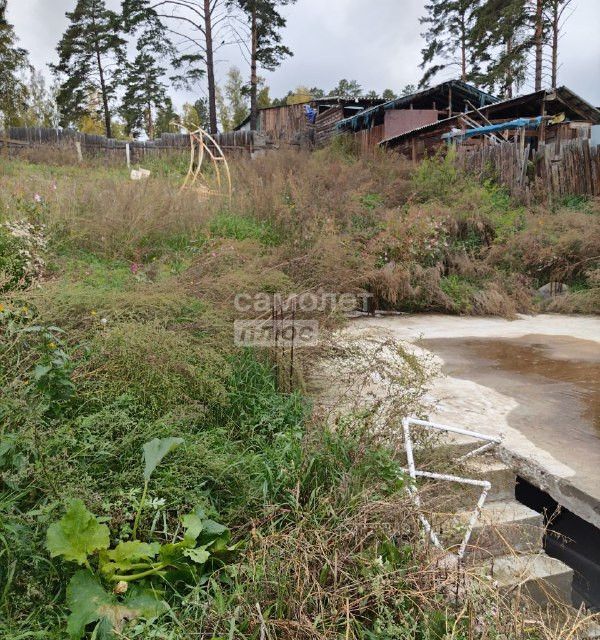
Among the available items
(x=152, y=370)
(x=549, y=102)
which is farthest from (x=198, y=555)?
(x=549, y=102)

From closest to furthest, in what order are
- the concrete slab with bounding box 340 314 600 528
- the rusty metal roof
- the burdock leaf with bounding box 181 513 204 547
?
1. the burdock leaf with bounding box 181 513 204 547
2. the concrete slab with bounding box 340 314 600 528
3. the rusty metal roof

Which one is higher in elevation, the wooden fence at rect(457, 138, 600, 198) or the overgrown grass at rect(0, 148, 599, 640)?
the wooden fence at rect(457, 138, 600, 198)

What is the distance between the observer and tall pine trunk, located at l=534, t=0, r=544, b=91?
17.5 m

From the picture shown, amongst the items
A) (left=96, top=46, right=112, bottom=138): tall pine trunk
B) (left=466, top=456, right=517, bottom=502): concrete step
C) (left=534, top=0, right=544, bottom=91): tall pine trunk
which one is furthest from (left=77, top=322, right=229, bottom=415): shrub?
(left=96, top=46, right=112, bottom=138): tall pine trunk

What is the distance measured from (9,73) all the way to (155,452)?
2653 cm

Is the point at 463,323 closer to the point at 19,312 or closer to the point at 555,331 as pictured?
the point at 555,331

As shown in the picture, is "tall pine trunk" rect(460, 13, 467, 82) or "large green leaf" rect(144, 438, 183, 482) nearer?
"large green leaf" rect(144, 438, 183, 482)

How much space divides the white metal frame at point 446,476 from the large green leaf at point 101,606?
108 cm

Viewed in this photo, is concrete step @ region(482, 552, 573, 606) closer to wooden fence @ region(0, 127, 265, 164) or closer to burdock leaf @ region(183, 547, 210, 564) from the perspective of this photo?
burdock leaf @ region(183, 547, 210, 564)

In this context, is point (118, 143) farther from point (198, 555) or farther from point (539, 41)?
point (198, 555)

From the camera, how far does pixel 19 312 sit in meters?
2.87

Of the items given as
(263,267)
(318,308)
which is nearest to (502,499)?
(318,308)

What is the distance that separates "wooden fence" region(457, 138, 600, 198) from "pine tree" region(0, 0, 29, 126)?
2055 centimetres

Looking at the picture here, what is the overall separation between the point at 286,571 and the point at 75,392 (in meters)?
1.44
